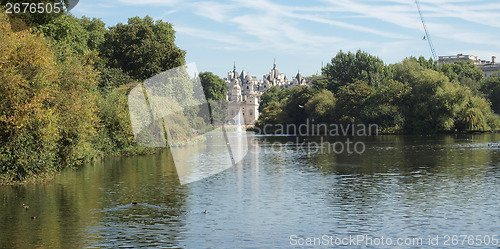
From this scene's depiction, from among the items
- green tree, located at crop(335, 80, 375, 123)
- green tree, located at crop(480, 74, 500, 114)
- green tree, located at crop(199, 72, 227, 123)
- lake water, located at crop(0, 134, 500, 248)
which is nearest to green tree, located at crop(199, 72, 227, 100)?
green tree, located at crop(199, 72, 227, 123)

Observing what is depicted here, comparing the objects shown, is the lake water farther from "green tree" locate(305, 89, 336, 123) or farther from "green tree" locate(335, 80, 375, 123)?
"green tree" locate(305, 89, 336, 123)

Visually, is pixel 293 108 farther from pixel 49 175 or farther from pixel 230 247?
pixel 230 247

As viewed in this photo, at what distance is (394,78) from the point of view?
371 ft

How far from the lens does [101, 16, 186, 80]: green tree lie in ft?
235

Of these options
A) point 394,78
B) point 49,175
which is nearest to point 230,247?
point 49,175

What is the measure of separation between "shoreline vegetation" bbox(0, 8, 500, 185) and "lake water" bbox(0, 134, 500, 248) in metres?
3.26

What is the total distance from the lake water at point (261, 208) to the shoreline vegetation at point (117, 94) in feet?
10.7

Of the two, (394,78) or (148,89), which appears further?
(394,78)

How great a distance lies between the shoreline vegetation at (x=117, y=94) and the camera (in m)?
29.8

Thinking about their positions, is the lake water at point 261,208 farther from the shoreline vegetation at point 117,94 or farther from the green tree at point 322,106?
the green tree at point 322,106

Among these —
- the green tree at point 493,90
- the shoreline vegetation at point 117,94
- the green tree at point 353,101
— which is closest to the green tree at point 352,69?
the shoreline vegetation at point 117,94

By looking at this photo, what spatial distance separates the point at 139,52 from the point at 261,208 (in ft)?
162

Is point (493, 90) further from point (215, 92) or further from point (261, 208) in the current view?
point (261, 208)

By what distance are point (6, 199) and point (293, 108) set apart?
4436 inches
